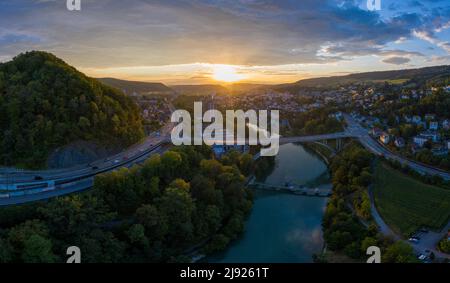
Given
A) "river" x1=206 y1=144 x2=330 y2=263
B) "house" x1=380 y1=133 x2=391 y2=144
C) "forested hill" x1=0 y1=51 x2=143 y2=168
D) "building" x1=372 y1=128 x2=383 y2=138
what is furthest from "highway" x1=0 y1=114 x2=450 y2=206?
"river" x1=206 y1=144 x2=330 y2=263

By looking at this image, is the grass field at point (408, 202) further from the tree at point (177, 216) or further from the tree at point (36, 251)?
the tree at point (36, 251)

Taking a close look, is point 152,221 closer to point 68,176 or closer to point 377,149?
point 68,176

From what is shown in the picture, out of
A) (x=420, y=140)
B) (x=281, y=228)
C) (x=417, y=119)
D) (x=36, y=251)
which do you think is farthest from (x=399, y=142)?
(x=36, y=251)

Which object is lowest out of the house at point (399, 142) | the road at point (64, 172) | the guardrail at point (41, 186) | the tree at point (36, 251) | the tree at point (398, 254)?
the tree at point (398, 254)

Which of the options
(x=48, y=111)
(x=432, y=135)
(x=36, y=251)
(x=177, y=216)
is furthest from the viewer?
(x=432, y=135)

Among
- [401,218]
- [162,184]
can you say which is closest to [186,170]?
[162,184]

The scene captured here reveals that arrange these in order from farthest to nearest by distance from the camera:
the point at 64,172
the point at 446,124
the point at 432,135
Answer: the point at 446,124
the point at 432,135
the point at 64,172

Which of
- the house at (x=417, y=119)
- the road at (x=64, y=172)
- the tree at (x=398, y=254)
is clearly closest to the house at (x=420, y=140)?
the house at (x=417, y=119)
